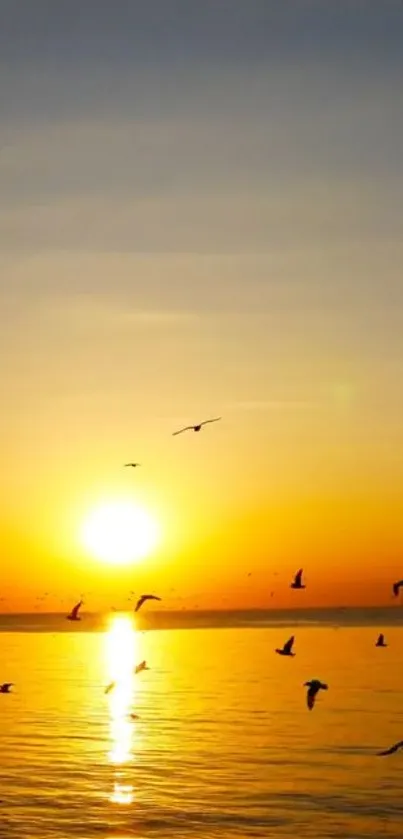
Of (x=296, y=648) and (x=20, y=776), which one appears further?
(x=296, y=648)

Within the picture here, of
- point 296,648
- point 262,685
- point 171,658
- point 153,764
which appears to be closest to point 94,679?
point 262,685

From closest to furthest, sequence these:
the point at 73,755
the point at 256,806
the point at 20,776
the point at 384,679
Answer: the point at 256,806 → the point at 20,776 → the point at 73,755 → the point at 384,679

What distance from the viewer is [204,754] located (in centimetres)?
5688

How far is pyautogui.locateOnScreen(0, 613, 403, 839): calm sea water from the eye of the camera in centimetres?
4275

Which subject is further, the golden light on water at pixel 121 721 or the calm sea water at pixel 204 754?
the golden light on water at pixel 121 721

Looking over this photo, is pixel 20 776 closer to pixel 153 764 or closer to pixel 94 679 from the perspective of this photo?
pixel 153 764

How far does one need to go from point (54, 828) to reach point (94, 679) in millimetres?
65056

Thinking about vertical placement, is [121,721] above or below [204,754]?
above

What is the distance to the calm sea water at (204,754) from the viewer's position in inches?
1683

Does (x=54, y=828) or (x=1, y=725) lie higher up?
(x=1, y=725)

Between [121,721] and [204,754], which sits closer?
[204,754]

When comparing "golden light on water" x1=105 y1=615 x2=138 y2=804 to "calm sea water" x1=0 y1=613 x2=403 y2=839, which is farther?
"golden light on water" x1=105 y1=615 x2=138 y2=804

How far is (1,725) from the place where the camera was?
69562 mm

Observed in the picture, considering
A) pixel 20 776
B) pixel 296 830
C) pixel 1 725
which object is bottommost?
pixel 296 830
